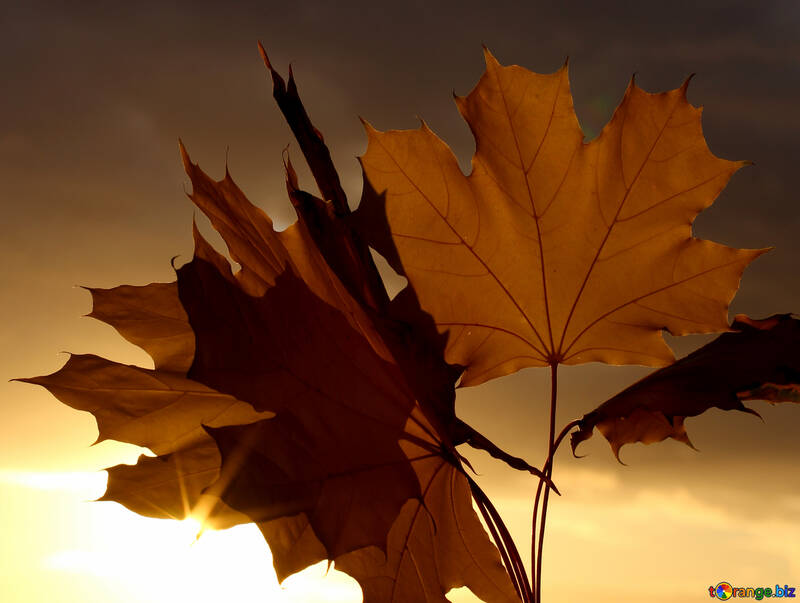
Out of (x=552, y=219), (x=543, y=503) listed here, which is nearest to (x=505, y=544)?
(x=543, y=503)

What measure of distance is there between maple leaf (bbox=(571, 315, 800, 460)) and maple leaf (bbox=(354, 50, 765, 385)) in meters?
0.05

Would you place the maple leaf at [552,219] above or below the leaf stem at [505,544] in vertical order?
above

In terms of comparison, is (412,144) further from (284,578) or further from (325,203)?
(284,578)

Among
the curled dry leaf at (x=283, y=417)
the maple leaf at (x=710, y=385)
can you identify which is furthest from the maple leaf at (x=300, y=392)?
the maple leaf at (x=710, y=385)

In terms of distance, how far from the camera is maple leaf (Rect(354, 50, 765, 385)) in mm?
682

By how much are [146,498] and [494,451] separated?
0.37 m

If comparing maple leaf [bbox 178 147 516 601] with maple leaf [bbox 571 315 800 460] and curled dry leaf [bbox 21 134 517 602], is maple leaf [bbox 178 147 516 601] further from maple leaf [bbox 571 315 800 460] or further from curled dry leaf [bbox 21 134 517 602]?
maple leaf [bbox 571 315 800 460]

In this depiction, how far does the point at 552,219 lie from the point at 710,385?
0.74 ft

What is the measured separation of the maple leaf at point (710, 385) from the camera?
2.11 feet

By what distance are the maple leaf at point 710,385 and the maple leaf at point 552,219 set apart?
0.05m

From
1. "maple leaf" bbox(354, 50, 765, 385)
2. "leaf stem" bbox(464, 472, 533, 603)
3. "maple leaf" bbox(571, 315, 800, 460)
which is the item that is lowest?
"leaf stem" bbox(464, 472, 533, 603)

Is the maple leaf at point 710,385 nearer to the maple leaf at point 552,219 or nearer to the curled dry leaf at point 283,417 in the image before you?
the maple leaf at point 552,219

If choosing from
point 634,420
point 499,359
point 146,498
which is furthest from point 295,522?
point 634,420

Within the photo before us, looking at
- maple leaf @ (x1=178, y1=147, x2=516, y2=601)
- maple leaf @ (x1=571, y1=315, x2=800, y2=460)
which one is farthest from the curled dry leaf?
maple leaf @ (x1=571, y1=315, x2=800, y2=460)
